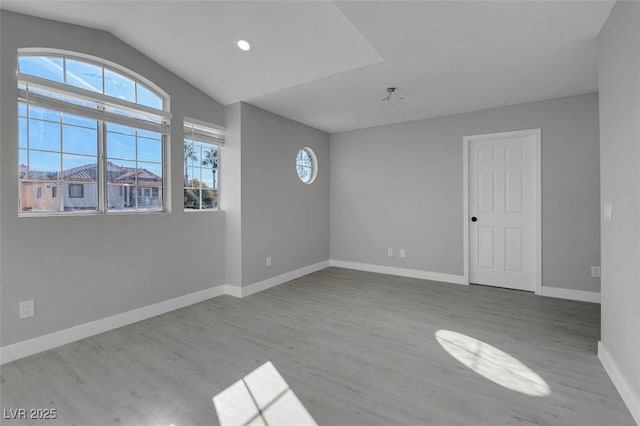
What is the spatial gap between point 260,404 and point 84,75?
3.18 metres

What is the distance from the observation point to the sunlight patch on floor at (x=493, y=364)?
195 cm

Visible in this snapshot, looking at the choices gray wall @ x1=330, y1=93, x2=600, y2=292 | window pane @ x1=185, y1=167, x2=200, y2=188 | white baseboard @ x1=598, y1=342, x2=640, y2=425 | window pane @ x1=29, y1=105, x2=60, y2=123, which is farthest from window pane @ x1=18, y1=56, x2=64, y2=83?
white baseboard @ x1=598, y1=342, x2=640, y2=425

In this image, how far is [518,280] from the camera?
4.10 meters

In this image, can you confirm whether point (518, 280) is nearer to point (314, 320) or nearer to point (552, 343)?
point (552, 343)

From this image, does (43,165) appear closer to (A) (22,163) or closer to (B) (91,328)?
(A) (22,163)

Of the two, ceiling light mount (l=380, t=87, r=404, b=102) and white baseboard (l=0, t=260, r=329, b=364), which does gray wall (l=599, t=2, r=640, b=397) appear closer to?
ceiling light mount (l=380, t=87, r=404, b=102)

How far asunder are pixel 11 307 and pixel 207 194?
2.08m

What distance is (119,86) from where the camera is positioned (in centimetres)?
300

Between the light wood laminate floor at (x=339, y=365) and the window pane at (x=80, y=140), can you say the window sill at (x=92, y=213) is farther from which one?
the light wood laminate floor at (x=339, y=365)

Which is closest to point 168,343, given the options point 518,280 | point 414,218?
point 414,218

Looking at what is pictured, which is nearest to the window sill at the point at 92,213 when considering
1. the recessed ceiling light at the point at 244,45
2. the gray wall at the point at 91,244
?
the gray wall at the point at 91,244

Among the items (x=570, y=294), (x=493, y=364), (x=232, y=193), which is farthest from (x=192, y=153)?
(x=570, y=294)

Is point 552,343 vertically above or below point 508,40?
below

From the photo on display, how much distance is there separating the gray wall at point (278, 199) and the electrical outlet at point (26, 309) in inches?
77.5
